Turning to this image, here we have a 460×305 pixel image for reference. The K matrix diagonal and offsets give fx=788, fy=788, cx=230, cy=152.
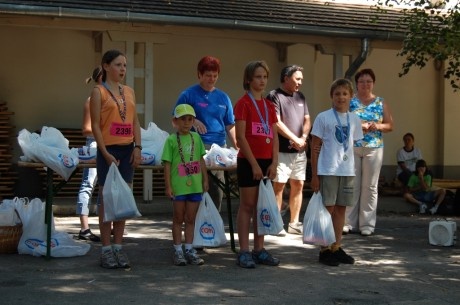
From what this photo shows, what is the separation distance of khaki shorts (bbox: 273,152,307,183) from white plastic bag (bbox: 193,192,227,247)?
1655 mm

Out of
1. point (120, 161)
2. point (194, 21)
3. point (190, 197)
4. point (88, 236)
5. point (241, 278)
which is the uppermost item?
point (194, 21)

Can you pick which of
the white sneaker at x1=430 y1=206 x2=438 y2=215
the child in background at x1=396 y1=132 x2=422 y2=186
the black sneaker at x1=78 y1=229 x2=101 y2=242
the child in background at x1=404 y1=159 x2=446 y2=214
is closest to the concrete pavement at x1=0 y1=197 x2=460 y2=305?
the black sneaker at x1=78 y1=229 x2=101 y2=242

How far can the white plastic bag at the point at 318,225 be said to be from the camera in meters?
7.39

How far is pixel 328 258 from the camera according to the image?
7.61 m

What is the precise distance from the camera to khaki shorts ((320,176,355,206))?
7.58 metres

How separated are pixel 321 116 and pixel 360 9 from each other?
815 cm

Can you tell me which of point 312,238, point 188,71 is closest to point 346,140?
point 312,238

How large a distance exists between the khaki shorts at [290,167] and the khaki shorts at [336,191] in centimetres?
161

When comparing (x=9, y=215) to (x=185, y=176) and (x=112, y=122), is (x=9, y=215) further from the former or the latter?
(x=185, y=176)

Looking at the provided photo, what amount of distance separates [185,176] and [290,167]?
90.8 inches

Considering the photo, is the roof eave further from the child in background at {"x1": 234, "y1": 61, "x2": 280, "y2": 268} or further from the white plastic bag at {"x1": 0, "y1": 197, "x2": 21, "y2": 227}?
the child in background at {"x1": 234, "y1": 61, "x2": 280, "y2": 268}

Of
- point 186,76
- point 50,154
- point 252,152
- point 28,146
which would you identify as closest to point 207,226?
point 252,152

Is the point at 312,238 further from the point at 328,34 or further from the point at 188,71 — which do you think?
the point at 188,71

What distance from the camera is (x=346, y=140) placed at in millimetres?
7781
